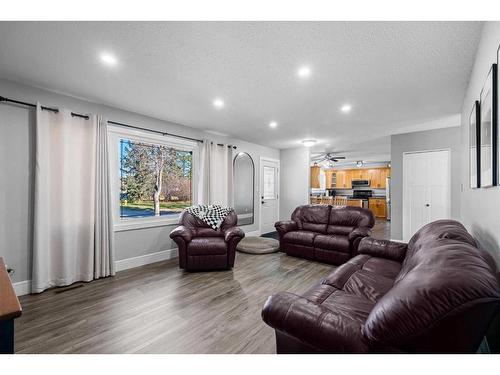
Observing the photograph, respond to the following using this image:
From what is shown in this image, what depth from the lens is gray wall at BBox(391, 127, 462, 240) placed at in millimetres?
4480

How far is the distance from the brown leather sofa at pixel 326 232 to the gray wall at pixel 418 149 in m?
1.37

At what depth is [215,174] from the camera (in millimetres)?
4914

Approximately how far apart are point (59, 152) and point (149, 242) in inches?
73.0

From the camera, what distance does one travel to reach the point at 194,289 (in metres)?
2.88

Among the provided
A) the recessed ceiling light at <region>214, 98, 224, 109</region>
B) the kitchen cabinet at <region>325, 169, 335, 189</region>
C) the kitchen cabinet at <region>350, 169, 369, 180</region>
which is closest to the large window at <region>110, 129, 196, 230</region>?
the recessed ceiling light at <region>214, 98, 224, 109</region>

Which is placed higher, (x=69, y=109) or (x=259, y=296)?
(x=69, y=109)

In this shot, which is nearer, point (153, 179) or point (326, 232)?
point (153, 179)

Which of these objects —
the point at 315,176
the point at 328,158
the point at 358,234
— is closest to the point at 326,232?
the point at 358,234

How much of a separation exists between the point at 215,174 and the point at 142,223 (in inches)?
67.3

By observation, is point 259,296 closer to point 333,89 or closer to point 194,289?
point 194,289

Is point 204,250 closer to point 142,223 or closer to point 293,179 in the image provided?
point 142,223

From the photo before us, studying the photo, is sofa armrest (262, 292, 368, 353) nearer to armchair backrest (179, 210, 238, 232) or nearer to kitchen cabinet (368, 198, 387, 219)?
armchair backrest (179, 210, 238, 232)

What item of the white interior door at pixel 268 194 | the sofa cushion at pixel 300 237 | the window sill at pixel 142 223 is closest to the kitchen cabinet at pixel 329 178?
the white interior door at pixel 268 194
